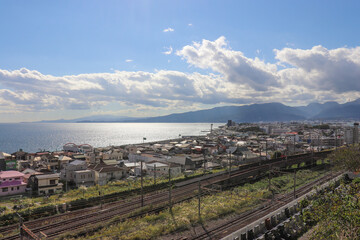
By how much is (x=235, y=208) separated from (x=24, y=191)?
26.6 m

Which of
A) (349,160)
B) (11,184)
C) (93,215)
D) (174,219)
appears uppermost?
(349,160)

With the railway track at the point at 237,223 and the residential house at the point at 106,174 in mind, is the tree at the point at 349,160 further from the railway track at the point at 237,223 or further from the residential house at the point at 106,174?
the residential house at the point at 106,174

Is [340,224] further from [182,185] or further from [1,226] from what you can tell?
[182,185]

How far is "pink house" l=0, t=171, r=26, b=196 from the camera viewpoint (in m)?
29.6

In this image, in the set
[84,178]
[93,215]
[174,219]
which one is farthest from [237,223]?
[84,178]

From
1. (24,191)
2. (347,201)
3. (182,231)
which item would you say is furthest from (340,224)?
(24,191)

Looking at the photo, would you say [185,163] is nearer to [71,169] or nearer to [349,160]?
→ [71,169]

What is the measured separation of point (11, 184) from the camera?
30312 millimetres

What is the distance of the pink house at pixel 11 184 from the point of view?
29600 millimetres

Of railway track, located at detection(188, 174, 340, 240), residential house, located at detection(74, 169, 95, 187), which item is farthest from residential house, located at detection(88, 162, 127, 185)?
railway track, located at detection(188, 174, 340, 240)

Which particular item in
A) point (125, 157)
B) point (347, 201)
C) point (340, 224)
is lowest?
point (125, 157)

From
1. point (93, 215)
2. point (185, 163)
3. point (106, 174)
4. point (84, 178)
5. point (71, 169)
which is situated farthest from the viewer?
point (185, 163)

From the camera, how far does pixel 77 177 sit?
119ft

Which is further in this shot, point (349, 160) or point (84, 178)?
point (84, 178)
